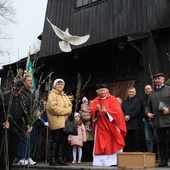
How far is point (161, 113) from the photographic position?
5578 millimetres

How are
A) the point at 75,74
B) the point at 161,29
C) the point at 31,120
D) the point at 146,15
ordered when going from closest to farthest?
the point at 31,120 → the point at 161,29 → the point at 146,15 → the point at 75,74

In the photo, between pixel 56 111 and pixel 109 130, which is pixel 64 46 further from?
pixel 109 130

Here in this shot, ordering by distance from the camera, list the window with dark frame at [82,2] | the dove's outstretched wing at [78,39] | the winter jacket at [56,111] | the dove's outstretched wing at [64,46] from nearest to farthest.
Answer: the winter jacket at [56,111] < the dove's outstretched wing at [78,39] < the dove's outstretched wing at [64,46] < the window with dark frame at [82,2]

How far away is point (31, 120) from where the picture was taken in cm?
363

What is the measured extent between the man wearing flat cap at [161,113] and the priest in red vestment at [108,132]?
0.76m

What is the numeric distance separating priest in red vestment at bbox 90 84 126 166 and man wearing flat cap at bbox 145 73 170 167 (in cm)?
76

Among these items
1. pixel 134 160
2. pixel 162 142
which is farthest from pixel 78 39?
pixel 134 160

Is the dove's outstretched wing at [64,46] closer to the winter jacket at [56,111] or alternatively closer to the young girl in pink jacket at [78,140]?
the young girl in pink jacket at [78,140]

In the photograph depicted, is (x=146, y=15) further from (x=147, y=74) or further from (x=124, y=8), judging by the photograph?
(x=147, y=74)

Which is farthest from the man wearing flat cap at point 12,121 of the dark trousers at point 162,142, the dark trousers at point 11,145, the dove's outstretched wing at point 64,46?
the dove's outstretched wing at point 64,46

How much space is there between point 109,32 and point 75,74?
1.96 meters

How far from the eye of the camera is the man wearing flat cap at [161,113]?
18.0ft

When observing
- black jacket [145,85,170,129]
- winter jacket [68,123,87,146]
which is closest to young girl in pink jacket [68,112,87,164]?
winter jacket [68,123,87,146]

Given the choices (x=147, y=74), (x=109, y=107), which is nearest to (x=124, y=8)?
(x=147, y=74)
